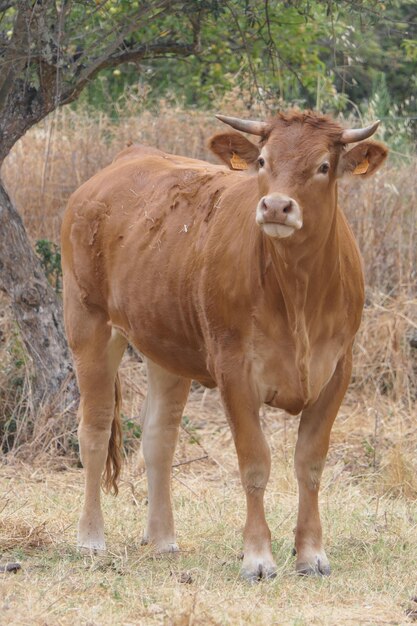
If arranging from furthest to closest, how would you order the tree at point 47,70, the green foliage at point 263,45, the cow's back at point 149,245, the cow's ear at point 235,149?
the green foliage at point 263,45
the tree at point 47,70
the cow's back at point 149,245
the cow's ear at point 235,149

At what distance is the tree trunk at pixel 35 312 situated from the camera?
7.94m

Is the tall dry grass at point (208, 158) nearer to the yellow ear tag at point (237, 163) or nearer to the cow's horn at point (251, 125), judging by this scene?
the yellow ear tag at point (237, 163)

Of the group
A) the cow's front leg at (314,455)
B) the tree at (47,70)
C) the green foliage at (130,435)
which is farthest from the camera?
the green foliage at (130,435)

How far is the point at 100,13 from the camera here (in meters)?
7.36

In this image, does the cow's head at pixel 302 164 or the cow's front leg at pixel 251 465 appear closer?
the cow's head at pixel 302 164

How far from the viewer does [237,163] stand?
211 inches

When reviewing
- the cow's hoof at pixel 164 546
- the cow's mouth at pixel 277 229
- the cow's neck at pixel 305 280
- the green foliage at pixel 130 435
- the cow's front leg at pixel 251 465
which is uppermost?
the cow's mouth at pixel 277 229

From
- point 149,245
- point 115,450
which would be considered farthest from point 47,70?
point 115,450

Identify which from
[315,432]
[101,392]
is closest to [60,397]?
[101,392]

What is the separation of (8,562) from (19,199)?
566 cm

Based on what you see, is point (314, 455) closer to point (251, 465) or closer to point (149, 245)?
point (251, 465)

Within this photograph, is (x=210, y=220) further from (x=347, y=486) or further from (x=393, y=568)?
(x=347, y=486)

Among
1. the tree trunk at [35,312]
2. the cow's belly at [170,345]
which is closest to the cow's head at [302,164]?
the cow's belly at [170,345]

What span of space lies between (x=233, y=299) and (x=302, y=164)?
712mm
